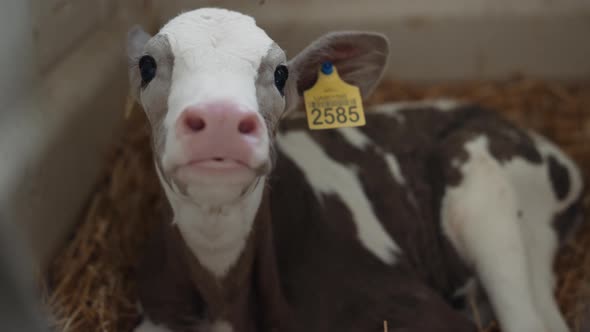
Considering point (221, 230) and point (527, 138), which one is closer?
point (221, 230)

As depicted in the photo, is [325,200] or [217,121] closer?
[217,121]

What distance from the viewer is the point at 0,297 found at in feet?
Result: 3.28

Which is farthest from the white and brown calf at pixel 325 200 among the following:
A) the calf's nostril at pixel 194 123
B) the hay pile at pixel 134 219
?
the hay pile at pixel 134 219

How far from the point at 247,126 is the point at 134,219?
3.95 feet

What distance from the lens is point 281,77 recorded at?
4.79 feet

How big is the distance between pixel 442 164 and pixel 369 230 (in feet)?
1.24

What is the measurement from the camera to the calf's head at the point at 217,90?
1162 mm

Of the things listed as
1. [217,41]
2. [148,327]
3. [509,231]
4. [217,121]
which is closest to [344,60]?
[217,41]

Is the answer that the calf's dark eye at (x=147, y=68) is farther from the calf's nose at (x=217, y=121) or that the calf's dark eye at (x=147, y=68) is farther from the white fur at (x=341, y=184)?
the white fur at (x=341, y=184)

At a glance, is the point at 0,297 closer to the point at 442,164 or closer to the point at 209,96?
A: the point at 209,96

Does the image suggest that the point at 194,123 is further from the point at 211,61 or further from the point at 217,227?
the point at 217,227

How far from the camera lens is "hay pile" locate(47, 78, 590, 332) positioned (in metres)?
1.92

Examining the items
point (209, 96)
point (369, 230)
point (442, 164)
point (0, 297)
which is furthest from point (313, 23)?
point (0, 297)

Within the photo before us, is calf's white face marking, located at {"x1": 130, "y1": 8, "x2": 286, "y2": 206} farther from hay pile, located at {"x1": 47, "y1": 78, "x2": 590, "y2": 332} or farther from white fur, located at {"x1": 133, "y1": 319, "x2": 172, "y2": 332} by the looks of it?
white fur, located at {"x1": 133, "y1": 319, "x2": 172, "y2": 332}
